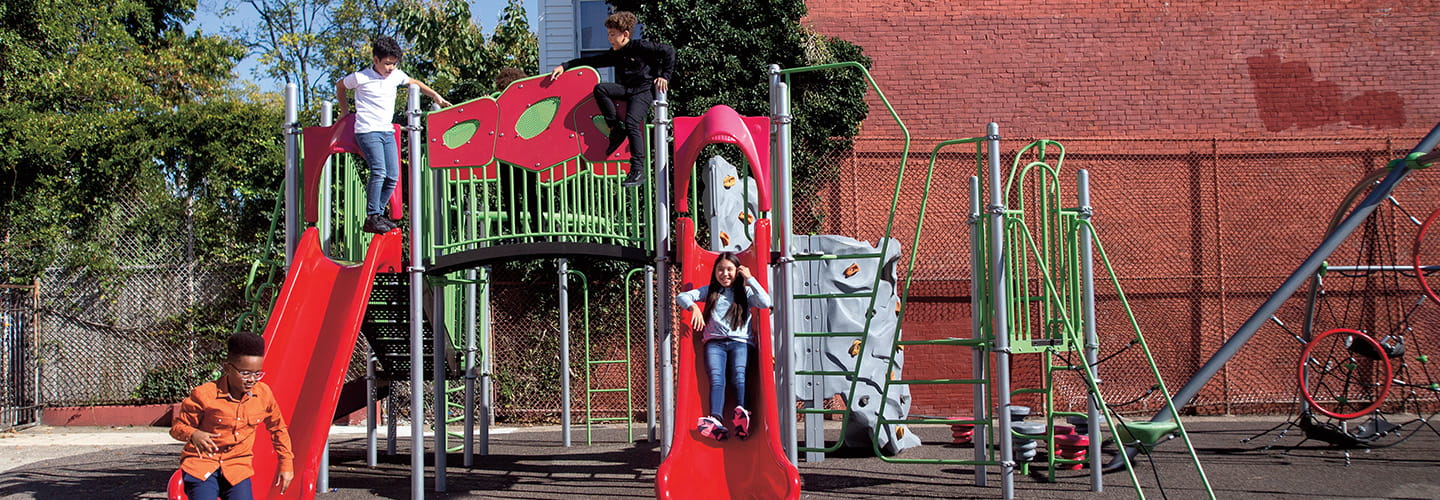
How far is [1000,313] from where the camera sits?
764cm

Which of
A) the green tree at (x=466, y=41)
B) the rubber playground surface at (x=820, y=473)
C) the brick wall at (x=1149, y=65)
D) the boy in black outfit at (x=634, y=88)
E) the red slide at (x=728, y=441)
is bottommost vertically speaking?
the rubber playground surface at (x=820, y=473)

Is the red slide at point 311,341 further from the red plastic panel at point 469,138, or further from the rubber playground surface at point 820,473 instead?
the rubber playground surface at point 820,473

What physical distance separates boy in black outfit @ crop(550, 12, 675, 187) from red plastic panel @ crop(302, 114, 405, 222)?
4.86ft

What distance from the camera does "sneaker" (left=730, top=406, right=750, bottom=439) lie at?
23.9 ft

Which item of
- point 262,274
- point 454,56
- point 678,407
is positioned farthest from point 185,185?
point 678,407

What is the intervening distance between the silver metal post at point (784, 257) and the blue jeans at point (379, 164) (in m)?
2.65

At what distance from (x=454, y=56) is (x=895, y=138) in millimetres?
9325

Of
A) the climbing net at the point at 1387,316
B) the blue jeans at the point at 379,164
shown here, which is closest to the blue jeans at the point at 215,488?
the blue jeans at the point at 379,164

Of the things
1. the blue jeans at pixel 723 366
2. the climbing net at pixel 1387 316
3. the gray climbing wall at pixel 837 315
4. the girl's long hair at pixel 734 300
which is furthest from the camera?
the climbing net at pixel 1387 316

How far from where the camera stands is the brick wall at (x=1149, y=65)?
15.7m

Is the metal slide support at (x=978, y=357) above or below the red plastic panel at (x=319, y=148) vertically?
below

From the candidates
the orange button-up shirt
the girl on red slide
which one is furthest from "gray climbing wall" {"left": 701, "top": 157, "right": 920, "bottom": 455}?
the orange button-up shirt

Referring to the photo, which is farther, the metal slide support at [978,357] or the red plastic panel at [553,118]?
the metal slide support at [978,357]

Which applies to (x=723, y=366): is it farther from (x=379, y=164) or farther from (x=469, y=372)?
(x=469, y=372)
